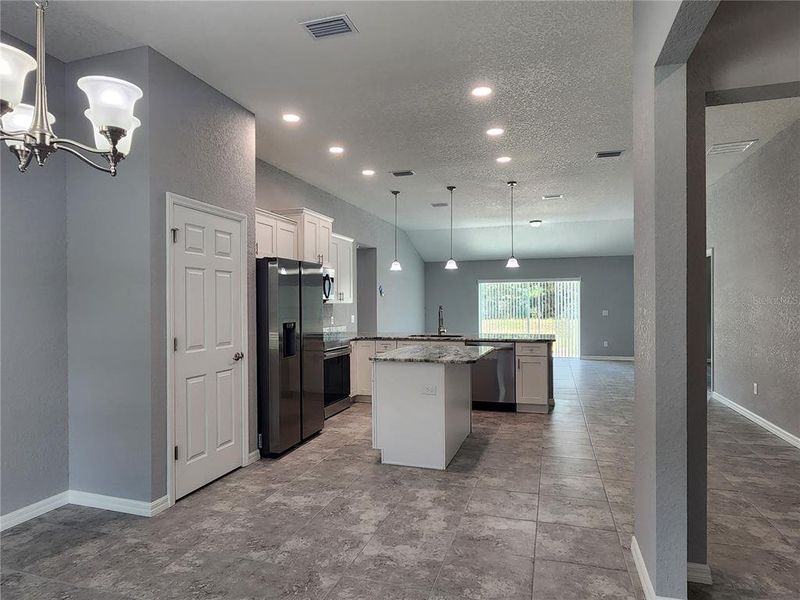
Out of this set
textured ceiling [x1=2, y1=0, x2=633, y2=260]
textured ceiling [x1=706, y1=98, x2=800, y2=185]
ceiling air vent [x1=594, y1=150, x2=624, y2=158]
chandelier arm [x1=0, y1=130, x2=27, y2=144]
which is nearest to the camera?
chandelier arm [x1=0, y1=130, x2=27, y2=144]

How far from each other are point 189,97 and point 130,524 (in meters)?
2.76

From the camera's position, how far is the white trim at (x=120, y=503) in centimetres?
290

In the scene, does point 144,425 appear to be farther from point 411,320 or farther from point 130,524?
point 411,320

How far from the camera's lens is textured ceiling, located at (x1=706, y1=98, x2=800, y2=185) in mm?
3775

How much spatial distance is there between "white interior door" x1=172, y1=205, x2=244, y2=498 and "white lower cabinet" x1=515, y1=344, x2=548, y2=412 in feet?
10.9

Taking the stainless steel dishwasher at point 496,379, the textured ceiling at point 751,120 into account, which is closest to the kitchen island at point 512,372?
the stainless steel dishwasher at point 496,379

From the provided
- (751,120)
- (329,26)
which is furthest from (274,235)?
(751,120)

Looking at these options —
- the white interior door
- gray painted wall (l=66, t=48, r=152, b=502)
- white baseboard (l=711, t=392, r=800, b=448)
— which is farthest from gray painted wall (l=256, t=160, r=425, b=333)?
white baseboard (l=711, t=392, r=800, b=448)

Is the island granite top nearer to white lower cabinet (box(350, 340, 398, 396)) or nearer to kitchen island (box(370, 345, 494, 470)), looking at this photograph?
kitchen island (box(370, 345, 494, 470))

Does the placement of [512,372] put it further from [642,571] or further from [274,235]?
[642,571]

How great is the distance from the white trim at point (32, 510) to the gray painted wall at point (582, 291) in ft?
31.2

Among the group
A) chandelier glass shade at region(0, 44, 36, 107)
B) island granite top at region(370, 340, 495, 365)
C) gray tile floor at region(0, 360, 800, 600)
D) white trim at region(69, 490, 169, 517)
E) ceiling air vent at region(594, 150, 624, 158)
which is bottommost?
gray tile floor at region(0, 360, 800, 600)

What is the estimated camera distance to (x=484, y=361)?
5.74m

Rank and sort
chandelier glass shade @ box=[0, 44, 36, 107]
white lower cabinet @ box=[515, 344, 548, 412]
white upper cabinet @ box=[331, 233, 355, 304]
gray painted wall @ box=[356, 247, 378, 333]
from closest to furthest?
chandelier glass shade @ box=[0, 44, 36, 107] < white lower cabinet @ box=[515, 344, 548, 412] < white upper cabinet @ box=[331, 233, 355, 304] < gray painted wall @ box=[356, 247, 378, 333]
